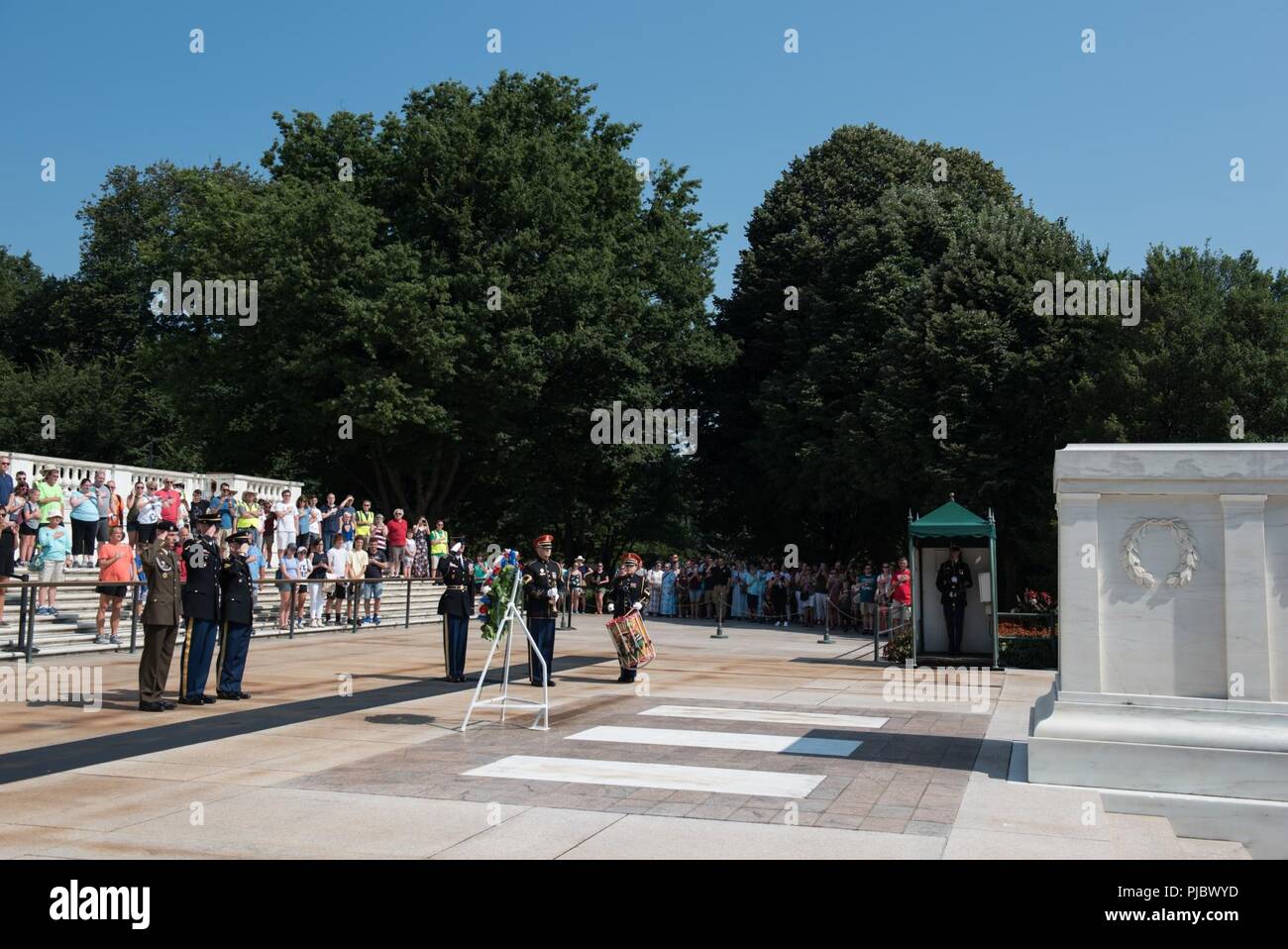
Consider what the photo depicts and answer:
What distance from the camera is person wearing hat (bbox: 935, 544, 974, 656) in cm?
2064

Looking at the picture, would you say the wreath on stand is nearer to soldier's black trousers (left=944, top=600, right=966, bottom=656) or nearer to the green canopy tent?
the green canopy tent

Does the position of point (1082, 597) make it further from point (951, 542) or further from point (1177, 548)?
point (951, 542)

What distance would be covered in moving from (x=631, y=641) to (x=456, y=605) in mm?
2400

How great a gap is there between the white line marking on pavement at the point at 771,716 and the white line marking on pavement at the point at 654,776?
123 inches

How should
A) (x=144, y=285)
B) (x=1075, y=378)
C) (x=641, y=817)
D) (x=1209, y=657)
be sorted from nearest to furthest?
(x=641, y=817) < (x=1209, y=657) < (x=1075, y=378) < (x=144, y=285)

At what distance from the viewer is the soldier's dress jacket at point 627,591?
15.7 metres

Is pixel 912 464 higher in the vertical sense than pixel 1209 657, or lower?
higher

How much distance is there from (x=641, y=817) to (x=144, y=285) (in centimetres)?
5576

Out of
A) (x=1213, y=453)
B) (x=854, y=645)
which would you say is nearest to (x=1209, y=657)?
(x=1213, y=453)

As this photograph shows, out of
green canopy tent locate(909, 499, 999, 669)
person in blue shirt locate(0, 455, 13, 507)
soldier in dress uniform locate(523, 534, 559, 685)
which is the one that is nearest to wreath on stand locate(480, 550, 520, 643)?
soldier in dress uniform locate(523, 534, 559, 685)

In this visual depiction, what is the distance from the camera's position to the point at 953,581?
67.9 feet

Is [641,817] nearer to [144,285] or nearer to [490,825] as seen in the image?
[490,825]

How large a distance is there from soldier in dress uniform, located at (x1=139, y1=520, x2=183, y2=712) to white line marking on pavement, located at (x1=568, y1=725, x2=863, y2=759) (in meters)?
4.49

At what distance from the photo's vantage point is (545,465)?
4178cm
